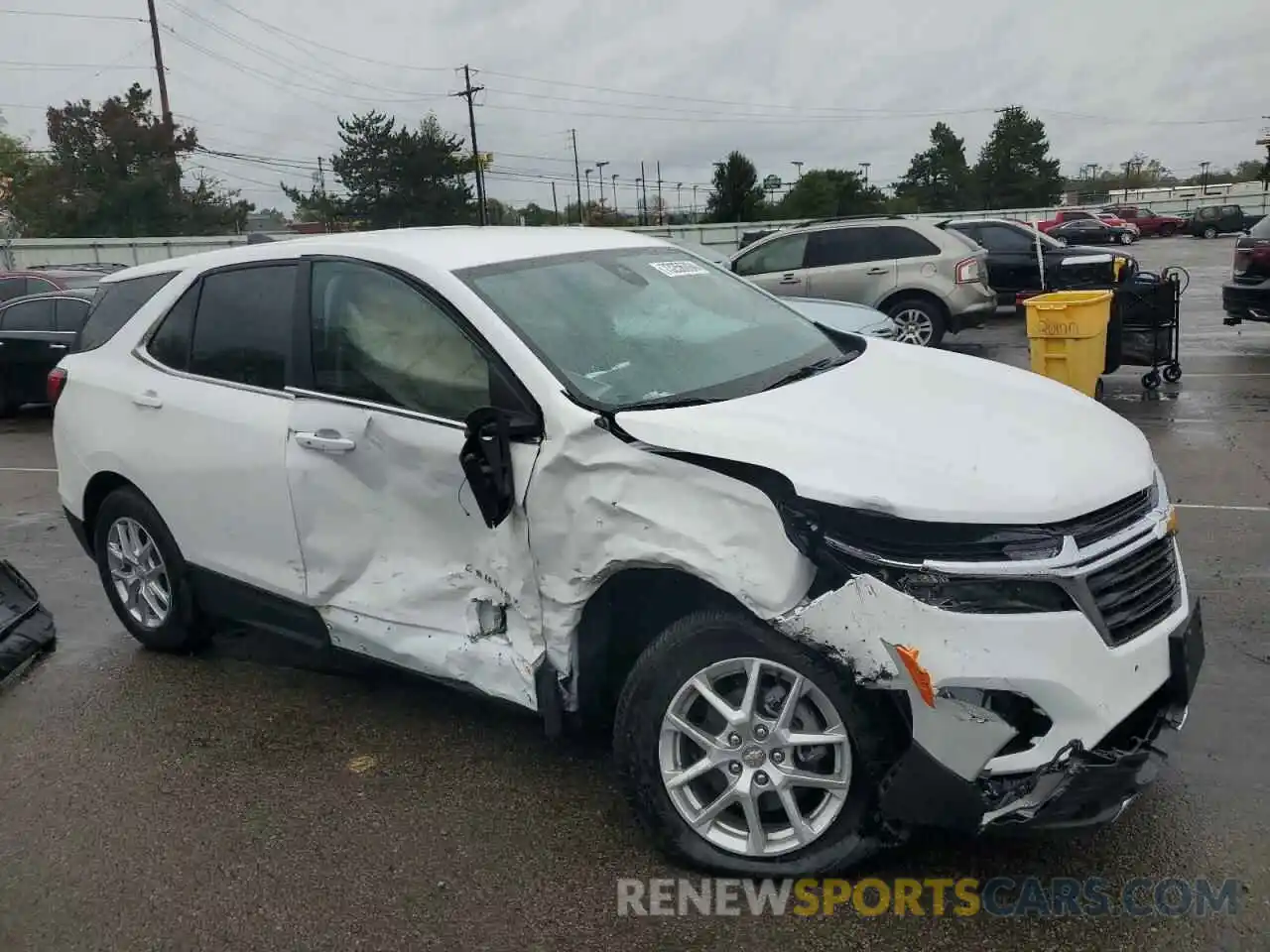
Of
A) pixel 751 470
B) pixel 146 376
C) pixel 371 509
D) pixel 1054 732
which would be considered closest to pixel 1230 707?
pixel 1054 732

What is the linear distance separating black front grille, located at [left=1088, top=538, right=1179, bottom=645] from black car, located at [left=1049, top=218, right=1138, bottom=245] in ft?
138

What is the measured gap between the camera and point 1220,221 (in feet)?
159

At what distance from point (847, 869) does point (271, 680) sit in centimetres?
274

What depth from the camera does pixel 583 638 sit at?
325 centimetres

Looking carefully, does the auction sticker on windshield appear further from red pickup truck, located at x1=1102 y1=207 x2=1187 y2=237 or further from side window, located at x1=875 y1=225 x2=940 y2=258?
red pickup truck, located at x1=1102 y1=207 x2=1187 y2=237

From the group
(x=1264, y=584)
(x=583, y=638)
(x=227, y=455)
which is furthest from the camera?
(x=1264, y=584)

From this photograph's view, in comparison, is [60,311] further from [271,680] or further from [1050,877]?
[1050,877]

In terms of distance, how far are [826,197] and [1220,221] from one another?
707 inches

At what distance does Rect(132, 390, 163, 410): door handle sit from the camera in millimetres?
4496

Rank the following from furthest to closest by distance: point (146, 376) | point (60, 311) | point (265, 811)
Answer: point (60, 311) < point (146, 376) < point (265, 811)

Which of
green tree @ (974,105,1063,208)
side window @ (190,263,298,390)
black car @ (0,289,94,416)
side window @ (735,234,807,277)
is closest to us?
side window @ (190,263,298,390)

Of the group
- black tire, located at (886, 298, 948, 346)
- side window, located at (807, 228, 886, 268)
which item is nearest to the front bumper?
black tire, located at (886, 298, 948, 346)

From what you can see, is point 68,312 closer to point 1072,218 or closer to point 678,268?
point 678,268

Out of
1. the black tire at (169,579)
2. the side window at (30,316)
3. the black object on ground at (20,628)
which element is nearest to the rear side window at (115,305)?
the black tire at (169,579)
